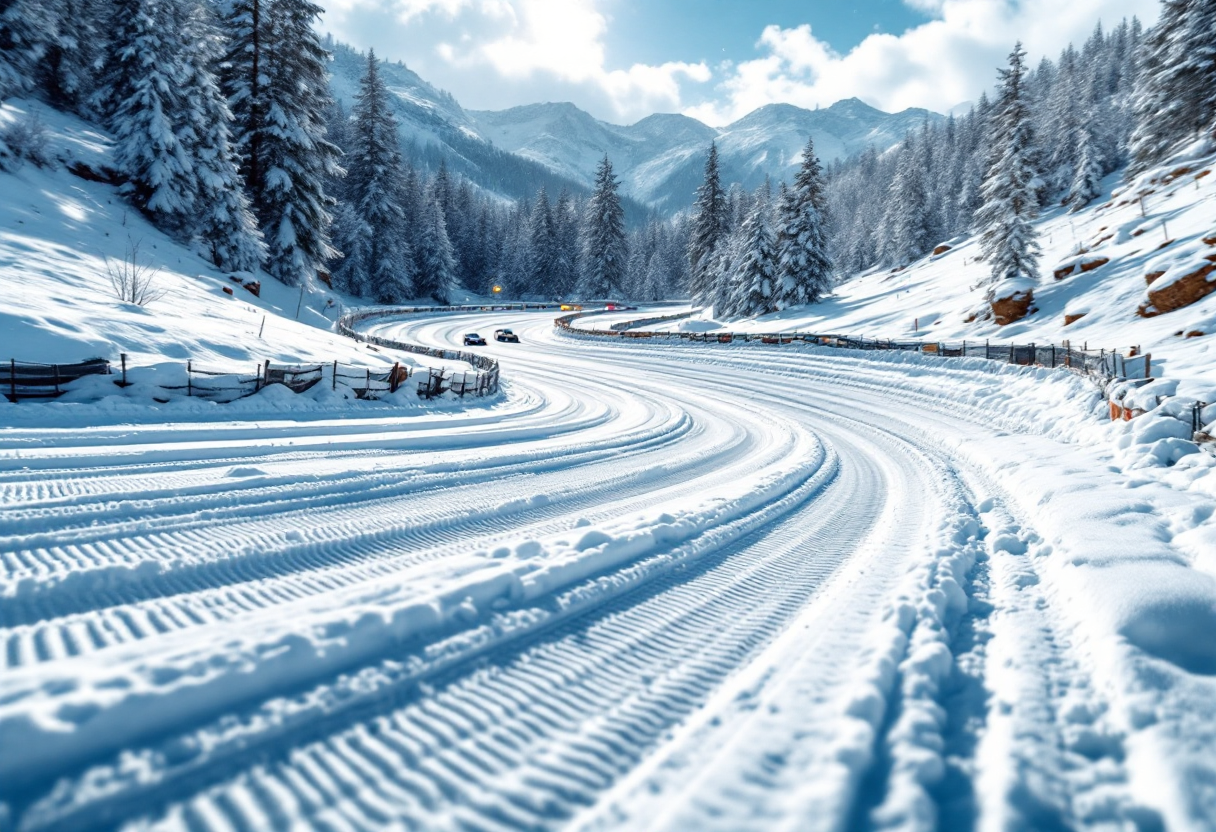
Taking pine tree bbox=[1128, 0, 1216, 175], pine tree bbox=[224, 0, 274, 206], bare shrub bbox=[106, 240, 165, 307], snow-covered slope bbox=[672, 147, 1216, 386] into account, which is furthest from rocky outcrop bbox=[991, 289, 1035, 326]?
pine tree bbox=[224, 0, 274, 206]

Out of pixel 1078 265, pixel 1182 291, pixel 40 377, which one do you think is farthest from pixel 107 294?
pixel 1078 265

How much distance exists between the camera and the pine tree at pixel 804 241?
42688 millimetres

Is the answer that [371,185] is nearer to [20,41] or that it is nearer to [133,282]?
[20,41]

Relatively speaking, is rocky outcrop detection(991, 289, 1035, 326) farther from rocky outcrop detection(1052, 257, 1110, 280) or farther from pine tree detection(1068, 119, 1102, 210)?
pine tree detection(1068, 119, 1102, 210)

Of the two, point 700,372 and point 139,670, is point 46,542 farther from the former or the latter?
point 700,372

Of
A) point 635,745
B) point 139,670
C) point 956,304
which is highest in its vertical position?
point 956,304

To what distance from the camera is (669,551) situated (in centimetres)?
598

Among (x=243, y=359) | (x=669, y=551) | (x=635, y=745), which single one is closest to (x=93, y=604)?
A: (x=635, y=745)

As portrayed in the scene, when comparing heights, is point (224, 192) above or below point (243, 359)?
above

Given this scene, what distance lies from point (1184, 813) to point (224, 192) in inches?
1271

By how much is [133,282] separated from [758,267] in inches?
1580

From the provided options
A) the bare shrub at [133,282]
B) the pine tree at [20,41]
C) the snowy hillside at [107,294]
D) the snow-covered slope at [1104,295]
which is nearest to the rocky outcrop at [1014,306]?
the snow-covered slope at [1104,295]

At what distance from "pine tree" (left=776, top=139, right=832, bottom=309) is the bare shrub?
129 feet

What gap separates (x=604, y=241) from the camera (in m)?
75.1
